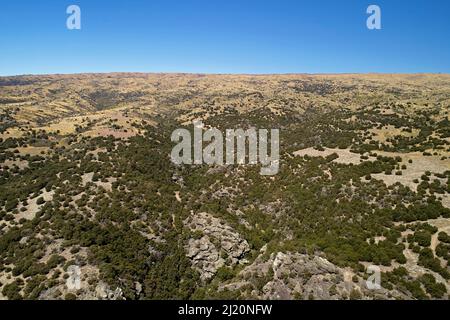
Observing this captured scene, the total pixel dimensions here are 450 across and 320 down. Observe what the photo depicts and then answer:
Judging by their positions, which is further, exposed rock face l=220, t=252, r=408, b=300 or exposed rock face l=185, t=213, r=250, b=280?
exposed rock face l=185, t=213, r=250, b=280

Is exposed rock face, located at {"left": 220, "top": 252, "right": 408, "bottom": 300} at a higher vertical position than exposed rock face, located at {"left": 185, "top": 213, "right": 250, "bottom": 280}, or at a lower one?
higher

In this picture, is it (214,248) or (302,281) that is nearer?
(302,281)

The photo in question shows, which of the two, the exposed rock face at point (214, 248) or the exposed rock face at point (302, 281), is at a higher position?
the exposed rock face at point (302, 281)

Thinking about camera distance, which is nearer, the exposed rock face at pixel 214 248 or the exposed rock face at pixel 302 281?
the exposed rock face at pixel 302 281

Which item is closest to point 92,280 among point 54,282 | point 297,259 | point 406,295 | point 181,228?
point 54,282
